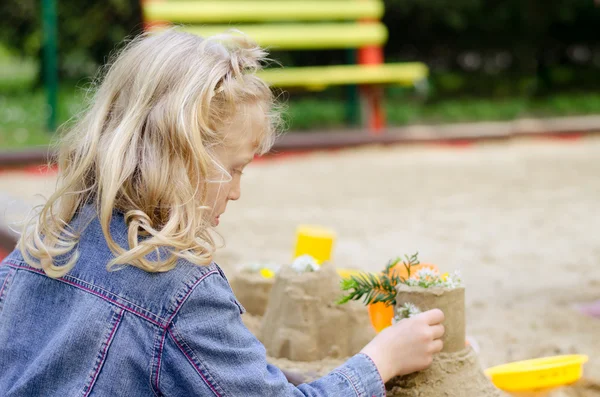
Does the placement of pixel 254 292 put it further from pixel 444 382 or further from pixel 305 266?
pixel 444 382

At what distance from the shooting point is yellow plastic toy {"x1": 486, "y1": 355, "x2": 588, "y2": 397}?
147cm

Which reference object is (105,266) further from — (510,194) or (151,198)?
(510,194)

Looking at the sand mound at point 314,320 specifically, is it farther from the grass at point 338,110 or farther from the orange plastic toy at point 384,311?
the grass at point 338,110

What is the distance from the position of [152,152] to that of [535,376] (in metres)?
0.82

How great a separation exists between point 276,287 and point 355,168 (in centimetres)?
360

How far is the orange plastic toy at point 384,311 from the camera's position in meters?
1.58

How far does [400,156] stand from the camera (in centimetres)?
566

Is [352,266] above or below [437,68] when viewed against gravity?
A: above

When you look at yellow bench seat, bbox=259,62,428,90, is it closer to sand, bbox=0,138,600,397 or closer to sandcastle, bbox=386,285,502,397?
sand, bbox=0,138,600,397

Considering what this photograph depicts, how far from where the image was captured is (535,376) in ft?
4.81

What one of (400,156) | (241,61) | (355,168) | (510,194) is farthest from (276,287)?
(400,156)

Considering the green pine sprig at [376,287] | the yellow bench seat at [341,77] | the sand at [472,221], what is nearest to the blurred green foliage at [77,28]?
the yellow bench seat at [341,77]

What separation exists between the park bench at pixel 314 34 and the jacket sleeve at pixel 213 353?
4797 millimetres

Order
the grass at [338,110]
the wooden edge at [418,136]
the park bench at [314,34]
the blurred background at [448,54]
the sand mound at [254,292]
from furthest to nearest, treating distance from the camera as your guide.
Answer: the blurred background at [448,54], the grass at [338,110], the park bench at [314,34], the wooden edge at [418,136], the sand mound at [254,292]
